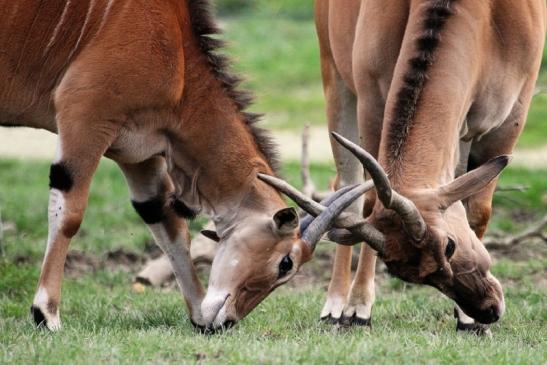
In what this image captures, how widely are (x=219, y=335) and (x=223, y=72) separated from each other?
5.25 feet

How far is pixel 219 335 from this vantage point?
21.2ft

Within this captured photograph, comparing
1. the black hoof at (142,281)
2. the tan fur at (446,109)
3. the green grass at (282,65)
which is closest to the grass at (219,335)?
the black hoof at (142,281)

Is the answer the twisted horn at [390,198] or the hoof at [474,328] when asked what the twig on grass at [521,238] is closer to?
the hoof at [474,328]

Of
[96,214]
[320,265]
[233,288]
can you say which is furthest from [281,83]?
[233,288]

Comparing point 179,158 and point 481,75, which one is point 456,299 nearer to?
point 481,75

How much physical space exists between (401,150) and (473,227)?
1.13m

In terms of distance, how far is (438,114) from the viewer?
6828mm

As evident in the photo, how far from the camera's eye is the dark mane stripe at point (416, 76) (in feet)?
22.3

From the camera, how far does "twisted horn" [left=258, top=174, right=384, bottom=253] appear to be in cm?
657

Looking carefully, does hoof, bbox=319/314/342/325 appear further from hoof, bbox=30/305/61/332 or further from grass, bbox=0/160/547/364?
hoof, bbox=30/305/61/332

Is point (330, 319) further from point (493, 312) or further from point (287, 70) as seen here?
point (287, 70)

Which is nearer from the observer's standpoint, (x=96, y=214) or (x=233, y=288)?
(x=233, y=288)

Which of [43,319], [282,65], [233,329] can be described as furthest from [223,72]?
[282,65]

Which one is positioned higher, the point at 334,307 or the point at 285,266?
the point at 285,266
